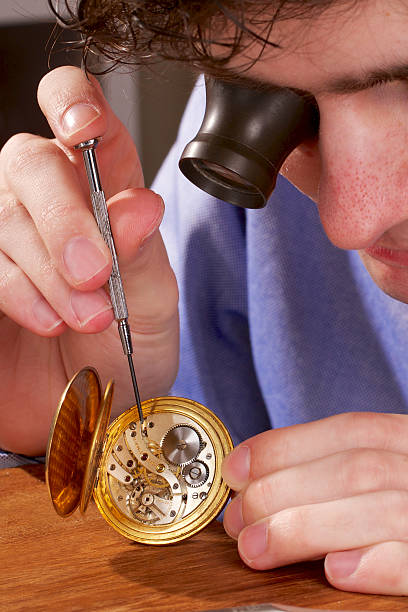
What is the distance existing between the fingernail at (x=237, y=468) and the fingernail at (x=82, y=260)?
27cm

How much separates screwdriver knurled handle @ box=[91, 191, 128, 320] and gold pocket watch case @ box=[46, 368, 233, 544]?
0.11 metres

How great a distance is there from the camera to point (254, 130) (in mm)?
861

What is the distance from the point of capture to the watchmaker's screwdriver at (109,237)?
951 millimetres

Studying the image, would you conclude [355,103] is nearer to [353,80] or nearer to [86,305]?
[353,80]

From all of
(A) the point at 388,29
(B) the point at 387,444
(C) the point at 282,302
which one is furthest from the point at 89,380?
(C) the point at 282,302

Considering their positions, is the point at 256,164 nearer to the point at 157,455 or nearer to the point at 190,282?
the point at 157,455

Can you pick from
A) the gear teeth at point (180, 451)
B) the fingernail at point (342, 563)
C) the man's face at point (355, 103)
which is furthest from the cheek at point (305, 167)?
the fingernail at point (342, 563)

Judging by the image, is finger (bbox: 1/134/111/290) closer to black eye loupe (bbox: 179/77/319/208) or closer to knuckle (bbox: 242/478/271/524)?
black eye loupe (bbox: 179/77/319/208)

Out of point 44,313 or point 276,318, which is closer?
point 44,313

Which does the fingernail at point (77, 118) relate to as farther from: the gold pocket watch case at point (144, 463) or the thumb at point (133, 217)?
the gold pocket watch case at point (144, 463)

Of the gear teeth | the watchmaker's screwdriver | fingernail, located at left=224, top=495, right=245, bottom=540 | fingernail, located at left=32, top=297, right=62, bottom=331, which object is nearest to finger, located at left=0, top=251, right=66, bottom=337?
fingernail, located at left=32, top=297, right=62, bottom=331

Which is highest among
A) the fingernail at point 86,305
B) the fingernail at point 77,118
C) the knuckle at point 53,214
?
the fingernail at point 77,118

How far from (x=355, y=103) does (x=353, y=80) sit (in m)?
0.04

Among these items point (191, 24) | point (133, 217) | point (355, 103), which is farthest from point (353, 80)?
point (133, 217)
